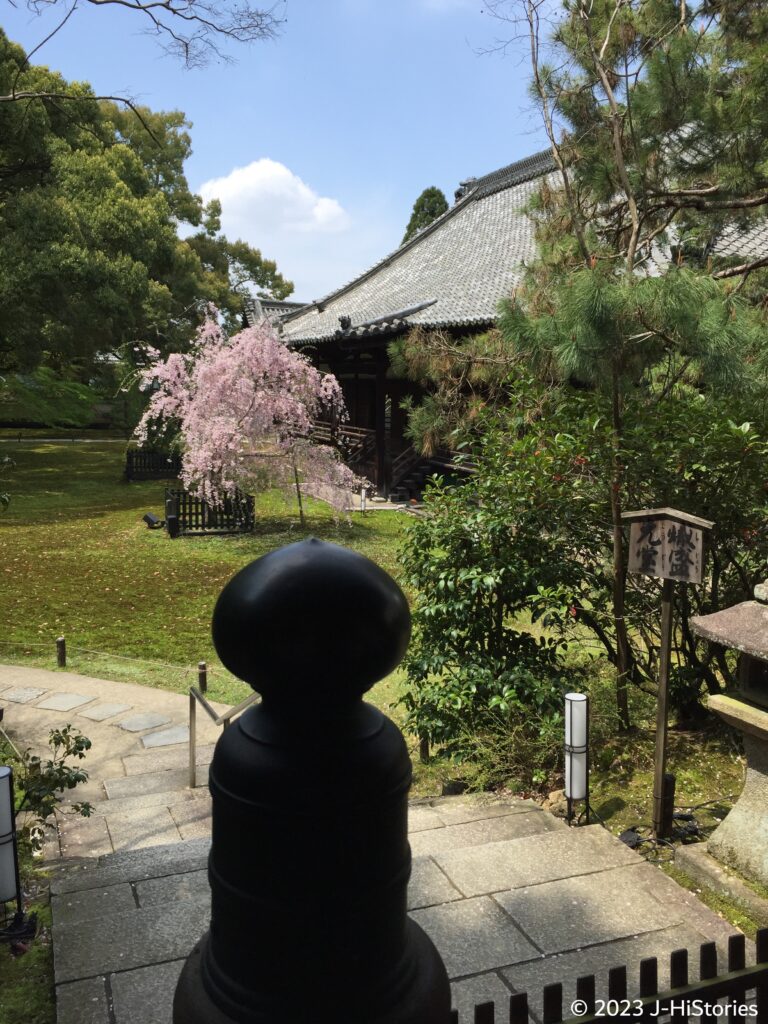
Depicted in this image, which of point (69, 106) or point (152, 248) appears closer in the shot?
point (69, 106)

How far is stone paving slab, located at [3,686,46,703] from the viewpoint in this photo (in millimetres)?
6805

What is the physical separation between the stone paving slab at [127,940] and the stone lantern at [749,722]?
2.31 metres

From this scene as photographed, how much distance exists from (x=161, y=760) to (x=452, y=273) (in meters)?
15.1

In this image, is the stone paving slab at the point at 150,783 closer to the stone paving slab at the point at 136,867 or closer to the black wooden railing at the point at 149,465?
the stone paving slab at the point at 136,867

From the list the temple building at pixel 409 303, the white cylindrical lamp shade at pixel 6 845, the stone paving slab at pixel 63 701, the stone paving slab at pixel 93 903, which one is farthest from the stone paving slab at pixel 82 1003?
the temple building at pixel 409 303

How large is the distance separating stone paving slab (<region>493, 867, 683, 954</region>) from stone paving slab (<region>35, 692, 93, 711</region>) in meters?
4.71

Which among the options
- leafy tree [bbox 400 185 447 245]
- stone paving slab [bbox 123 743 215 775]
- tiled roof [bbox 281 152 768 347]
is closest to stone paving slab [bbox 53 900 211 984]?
stone paving slab [bbox 123 743 215 775]

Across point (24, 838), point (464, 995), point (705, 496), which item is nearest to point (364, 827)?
point (464, 995)

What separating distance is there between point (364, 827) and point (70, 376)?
29786 millimetres

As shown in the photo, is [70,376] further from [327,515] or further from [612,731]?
[612,731]

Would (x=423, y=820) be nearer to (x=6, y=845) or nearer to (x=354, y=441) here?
(x=6, y=845)

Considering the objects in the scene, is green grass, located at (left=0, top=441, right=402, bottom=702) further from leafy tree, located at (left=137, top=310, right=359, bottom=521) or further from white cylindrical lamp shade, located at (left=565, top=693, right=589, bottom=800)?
white cylindrical lamp shade, located at (left=565, top=693, right=589, bottom=800)

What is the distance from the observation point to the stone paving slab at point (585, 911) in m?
2.90

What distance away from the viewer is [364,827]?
112cm
